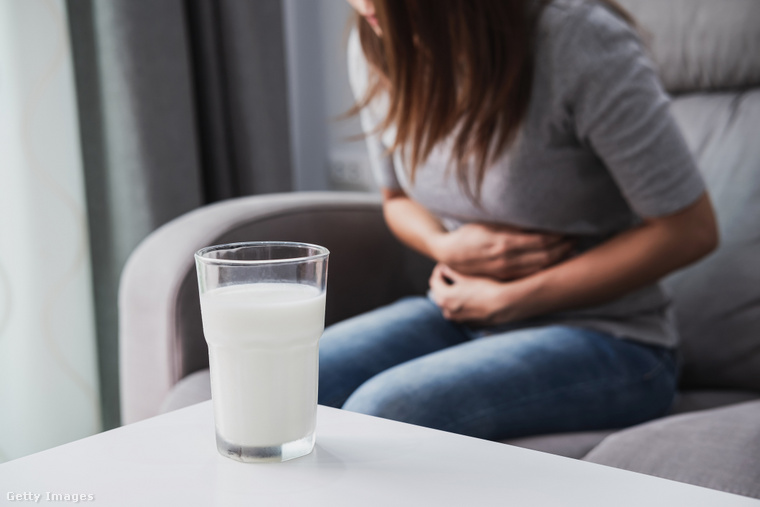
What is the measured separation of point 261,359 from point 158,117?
1.25 meters

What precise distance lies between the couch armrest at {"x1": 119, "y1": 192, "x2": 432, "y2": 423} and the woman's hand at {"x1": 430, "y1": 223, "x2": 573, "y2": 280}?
0.80ft

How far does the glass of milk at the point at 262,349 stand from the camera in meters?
0.40

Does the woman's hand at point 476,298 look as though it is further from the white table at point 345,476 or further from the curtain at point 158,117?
the curtain at point 158,117

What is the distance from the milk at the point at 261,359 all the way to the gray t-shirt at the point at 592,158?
552mm

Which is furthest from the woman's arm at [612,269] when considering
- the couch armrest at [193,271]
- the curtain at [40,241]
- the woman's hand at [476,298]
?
the curtain at [40,241]

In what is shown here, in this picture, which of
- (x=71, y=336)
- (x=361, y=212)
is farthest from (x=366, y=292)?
(x=71, y=336)

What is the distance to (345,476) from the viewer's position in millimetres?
386

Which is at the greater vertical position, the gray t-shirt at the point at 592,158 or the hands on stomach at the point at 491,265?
the gray t-shirt at the point at 592,158

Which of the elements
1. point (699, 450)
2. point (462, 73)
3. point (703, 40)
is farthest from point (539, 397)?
point (703, 40)

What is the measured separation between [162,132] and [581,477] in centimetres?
135

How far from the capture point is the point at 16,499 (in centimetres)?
36

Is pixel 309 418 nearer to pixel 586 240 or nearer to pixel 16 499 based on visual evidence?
pixel 16 499

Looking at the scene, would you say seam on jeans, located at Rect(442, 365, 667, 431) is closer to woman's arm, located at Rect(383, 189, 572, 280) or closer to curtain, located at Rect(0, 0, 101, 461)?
woman's arm, located at Rect(383, 189, 572, 280)

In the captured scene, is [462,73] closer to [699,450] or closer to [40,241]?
[699,450]
